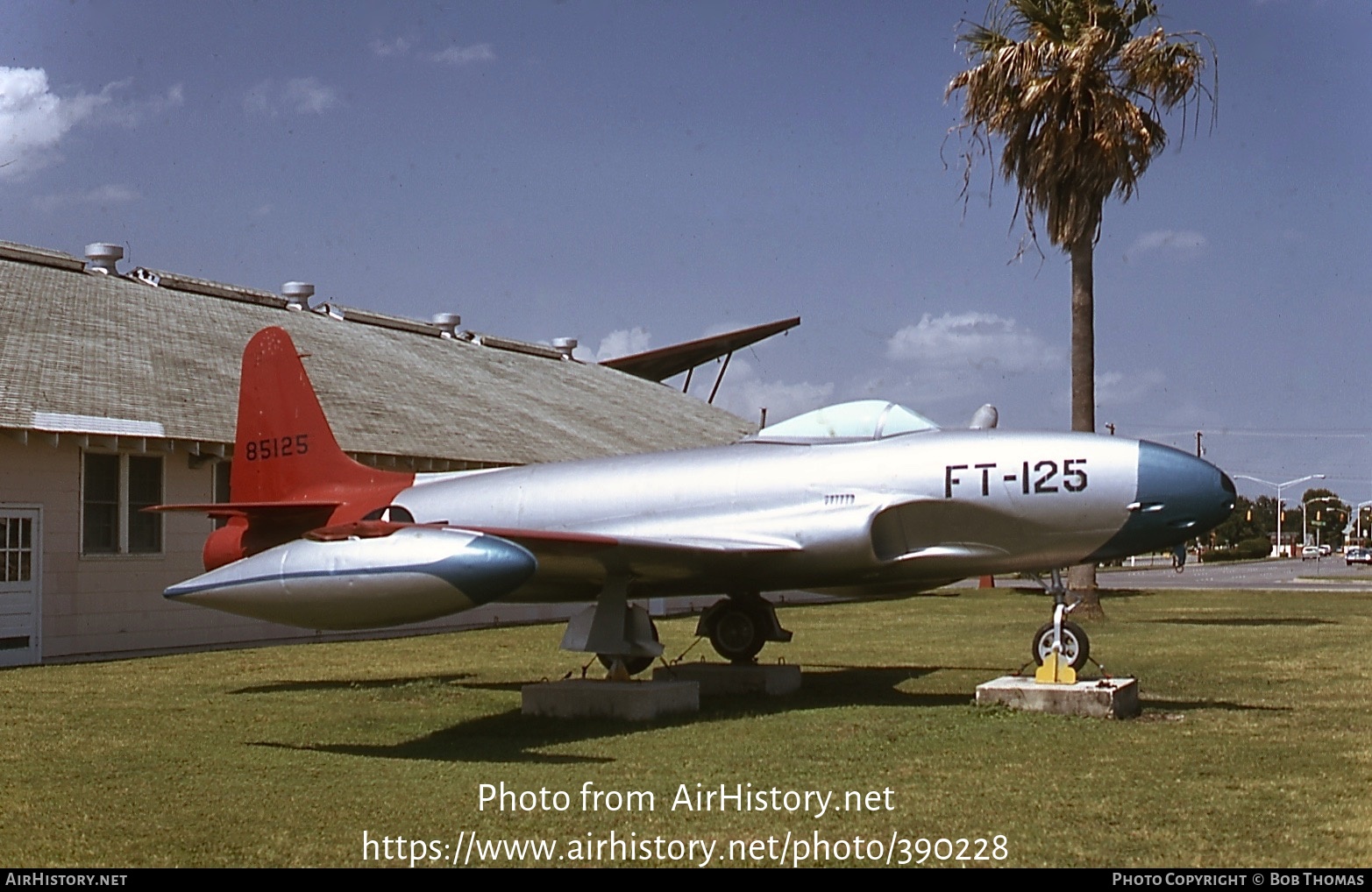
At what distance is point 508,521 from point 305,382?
3.67 m

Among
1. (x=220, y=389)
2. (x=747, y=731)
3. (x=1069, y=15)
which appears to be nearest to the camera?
(x=747, y=731)

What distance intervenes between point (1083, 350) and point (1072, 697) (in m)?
15.7

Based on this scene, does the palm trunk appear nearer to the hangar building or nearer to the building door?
the hangar building

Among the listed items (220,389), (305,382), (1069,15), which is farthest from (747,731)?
(1069,15)

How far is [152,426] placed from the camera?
2017 cm

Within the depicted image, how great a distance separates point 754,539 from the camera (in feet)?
42.0

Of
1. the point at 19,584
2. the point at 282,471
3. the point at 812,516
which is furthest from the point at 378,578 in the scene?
the point at 19,584

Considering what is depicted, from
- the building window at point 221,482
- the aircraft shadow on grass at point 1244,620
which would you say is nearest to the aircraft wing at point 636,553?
the building window at point 221,482

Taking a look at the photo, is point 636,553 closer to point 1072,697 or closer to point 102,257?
point 1072,697

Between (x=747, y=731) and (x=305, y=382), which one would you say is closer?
(x=747, y=731)

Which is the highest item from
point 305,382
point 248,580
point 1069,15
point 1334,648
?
point 1069,15
